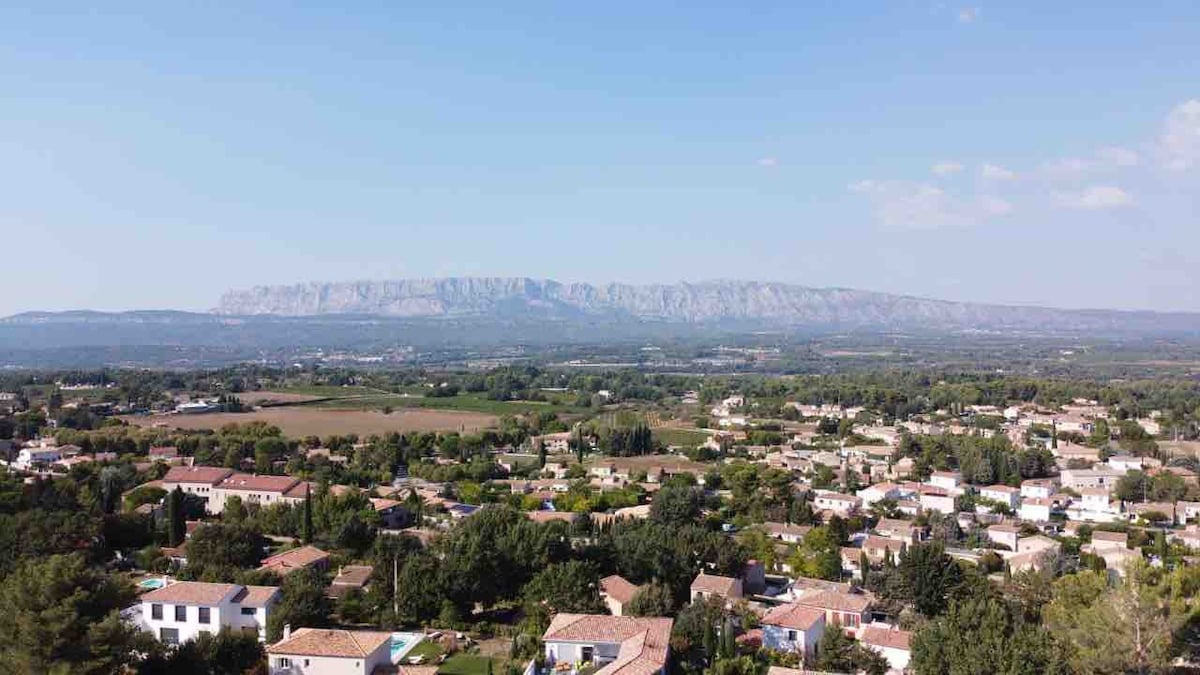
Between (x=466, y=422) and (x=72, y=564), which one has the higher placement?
(x=72, y=564)

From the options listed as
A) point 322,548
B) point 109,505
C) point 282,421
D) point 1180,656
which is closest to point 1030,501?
point 1180,656

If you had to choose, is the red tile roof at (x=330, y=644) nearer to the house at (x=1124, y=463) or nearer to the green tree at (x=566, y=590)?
the green tree at (x=566, y=590)

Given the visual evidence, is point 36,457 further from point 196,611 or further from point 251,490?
point 196,611

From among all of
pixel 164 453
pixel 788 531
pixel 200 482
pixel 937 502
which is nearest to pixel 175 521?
pixel 200 482

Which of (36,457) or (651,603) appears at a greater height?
(651,603)

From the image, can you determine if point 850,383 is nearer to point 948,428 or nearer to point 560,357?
point 948,428

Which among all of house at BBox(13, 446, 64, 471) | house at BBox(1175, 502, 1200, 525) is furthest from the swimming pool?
house at BBox(1175, 502, 1200, 525)
